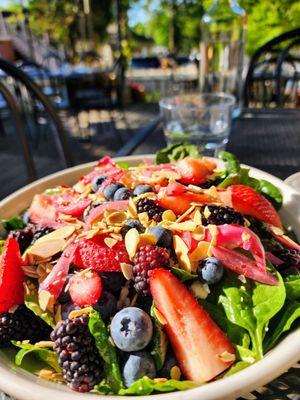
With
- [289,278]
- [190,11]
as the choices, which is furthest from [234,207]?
[190,11]

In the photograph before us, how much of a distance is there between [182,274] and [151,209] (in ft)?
0.41

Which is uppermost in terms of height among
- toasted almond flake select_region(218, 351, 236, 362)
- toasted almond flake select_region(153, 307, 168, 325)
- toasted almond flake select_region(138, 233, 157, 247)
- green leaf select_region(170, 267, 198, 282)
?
toasted almond flake select_region(138, 233, 157, 247)

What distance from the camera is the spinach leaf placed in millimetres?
442

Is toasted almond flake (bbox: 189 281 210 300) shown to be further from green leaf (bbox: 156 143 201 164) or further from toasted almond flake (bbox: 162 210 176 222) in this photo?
green leaf (bbox: 156 143 201 164)

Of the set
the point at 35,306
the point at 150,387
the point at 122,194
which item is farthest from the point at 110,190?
the point at 150,387

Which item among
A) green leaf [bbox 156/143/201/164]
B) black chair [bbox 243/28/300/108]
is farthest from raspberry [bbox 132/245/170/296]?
black chair [bbox 243/28/300/108]

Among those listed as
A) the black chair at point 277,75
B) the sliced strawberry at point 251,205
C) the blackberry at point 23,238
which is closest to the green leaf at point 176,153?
the sliced strawberry at point 251,205

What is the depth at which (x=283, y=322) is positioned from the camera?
1.50 feet

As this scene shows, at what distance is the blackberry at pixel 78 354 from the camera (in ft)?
1.33

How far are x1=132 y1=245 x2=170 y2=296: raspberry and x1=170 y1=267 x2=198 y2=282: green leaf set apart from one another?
1 centimetres

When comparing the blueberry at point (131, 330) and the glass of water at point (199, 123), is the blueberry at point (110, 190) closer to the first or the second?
the blueberry at point (131, 330)

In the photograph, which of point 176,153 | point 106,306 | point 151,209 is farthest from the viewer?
point 176,153

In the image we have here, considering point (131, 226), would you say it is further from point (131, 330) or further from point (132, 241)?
point (131, 330)

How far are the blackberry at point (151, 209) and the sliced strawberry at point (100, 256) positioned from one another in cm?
7
